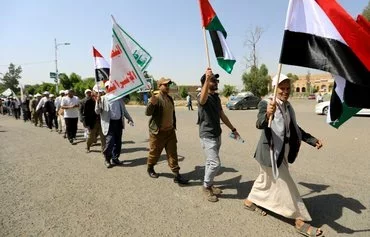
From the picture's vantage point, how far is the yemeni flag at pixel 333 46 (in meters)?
3.46

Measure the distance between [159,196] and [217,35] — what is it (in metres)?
2.64

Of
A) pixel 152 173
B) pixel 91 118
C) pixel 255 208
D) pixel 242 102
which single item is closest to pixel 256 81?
pixel 242 102

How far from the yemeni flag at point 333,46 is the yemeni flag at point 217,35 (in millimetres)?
1206

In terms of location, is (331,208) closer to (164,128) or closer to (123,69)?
Answer: (164,128)

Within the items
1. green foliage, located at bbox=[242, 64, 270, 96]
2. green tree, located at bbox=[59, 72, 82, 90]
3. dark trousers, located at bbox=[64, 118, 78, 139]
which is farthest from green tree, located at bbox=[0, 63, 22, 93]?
dark trousers, located at bbox=[64, 118, 78, 139]

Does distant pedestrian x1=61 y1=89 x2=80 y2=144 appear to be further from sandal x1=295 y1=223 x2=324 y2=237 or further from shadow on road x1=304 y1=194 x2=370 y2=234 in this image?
sandal x1=295 y1=223 x2=324 y2=237

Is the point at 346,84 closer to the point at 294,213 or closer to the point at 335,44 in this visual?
the point at 335,44

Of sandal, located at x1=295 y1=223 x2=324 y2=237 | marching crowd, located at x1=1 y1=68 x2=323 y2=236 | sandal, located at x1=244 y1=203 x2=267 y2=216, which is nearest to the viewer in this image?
sandal, located at x1=295 y1=223 x2=324 y2=237

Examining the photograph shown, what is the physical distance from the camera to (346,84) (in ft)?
12.0

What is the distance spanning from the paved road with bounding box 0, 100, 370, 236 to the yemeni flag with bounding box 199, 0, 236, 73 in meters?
2.06

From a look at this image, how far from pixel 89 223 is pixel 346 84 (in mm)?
3523

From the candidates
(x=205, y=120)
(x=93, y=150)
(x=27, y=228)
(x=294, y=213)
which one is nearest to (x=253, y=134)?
(x=93, y=150)

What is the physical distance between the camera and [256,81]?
54.3 metres

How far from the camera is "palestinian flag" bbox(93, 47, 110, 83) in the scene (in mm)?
8219
